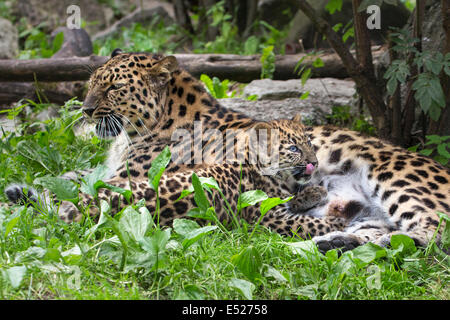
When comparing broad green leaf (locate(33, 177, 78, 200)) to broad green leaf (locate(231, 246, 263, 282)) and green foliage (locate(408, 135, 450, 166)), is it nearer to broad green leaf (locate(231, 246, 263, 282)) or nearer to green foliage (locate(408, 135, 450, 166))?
broad green leaf (locate(231, 246, 263, 282))

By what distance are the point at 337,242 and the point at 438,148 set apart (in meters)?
2.20

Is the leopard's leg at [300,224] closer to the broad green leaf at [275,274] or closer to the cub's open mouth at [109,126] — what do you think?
the broad green leaf at [275,274]

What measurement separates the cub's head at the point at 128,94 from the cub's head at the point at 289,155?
127cm

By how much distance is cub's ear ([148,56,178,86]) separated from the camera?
20.5 ft

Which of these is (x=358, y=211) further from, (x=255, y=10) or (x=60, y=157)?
(x=255, y=10)

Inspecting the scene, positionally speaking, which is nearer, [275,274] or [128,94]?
[275,274]

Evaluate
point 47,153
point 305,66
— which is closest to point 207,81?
point 305,66

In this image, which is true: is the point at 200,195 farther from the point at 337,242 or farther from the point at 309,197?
the point at 309,197

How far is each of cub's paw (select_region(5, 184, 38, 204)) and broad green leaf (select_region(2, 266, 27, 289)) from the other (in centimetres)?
176

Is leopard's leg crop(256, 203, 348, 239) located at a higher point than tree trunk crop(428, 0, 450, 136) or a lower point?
lower


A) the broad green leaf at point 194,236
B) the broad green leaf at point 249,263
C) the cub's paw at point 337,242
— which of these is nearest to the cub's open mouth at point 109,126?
the broad green leaf at point 194,236

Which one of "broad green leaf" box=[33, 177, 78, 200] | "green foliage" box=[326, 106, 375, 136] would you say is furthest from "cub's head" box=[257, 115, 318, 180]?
"green foliage" box=[326, 106, 375, 136]

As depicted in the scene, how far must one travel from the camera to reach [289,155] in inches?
233

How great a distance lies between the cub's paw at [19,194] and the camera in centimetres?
535
